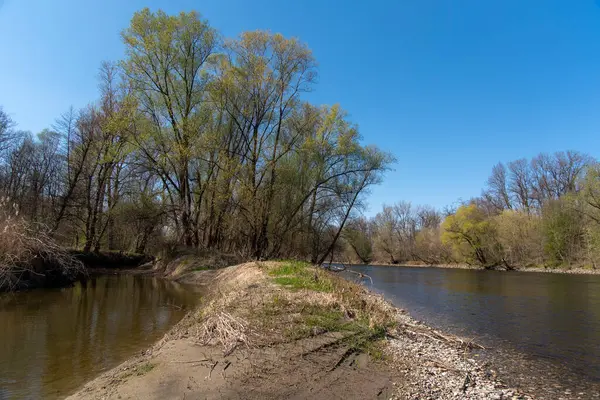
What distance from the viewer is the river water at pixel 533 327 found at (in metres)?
7.74

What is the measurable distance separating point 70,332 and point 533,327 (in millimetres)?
14644

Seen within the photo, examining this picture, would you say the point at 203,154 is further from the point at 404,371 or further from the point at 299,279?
the point at 404,371

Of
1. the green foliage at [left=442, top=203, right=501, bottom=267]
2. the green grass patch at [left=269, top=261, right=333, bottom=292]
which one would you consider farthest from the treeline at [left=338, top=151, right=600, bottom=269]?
the green grass patch at [left=269, top=261, right=333, bottom=292]

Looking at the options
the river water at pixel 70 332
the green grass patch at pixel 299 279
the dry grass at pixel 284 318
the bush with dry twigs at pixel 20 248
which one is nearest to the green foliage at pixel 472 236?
the green grass patch at pixel 299 279

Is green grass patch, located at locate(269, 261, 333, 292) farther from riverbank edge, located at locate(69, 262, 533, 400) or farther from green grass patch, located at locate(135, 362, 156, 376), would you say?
green grass patch, located at locate(135, 362, 156, 376)

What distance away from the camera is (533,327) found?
41.7 ft

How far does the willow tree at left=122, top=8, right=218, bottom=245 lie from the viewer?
25.4 metres

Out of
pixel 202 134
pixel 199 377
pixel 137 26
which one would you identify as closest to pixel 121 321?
pixel 199 377

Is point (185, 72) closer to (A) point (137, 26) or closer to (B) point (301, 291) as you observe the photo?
(A) point (137, 26)

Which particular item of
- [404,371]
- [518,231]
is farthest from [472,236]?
[404,371]

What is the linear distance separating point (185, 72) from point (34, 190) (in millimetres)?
17295

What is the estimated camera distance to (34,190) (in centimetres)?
3153

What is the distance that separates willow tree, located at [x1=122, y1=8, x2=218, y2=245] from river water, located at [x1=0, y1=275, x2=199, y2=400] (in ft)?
35.8

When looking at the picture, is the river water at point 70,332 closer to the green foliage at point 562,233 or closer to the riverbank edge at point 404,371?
the riverbank edge at point 404,371
